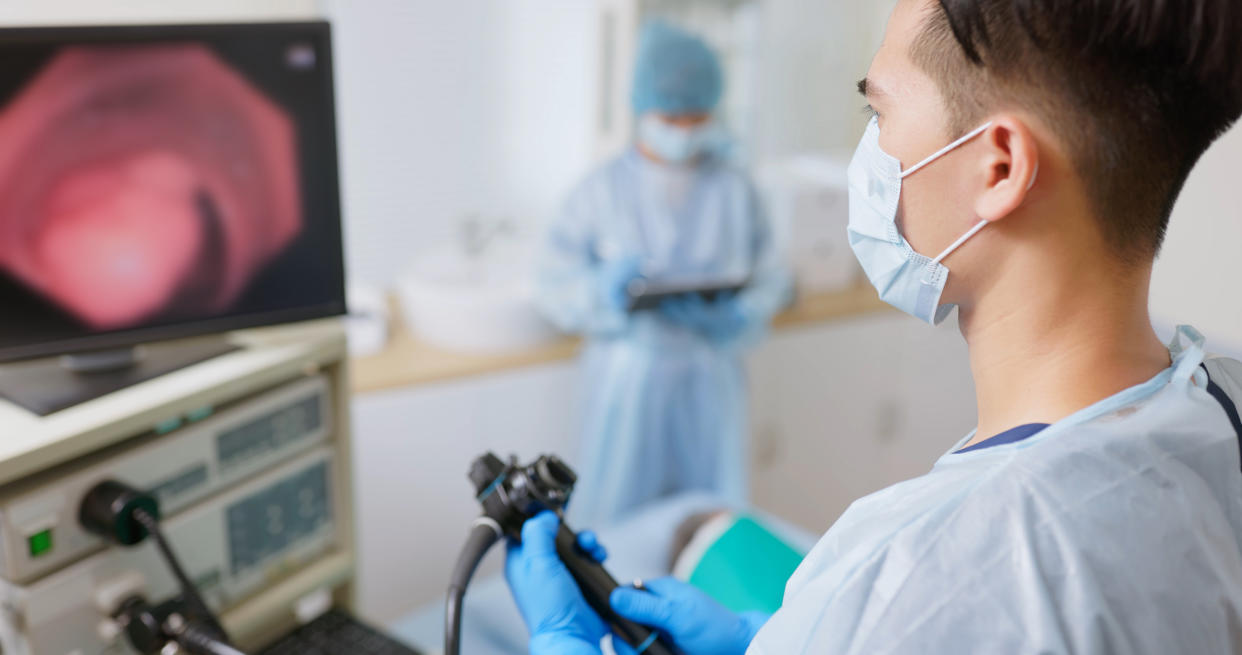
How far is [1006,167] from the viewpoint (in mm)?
641

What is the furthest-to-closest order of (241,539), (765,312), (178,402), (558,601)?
(765,312) < (241,539) < (178,402) < (558,601)

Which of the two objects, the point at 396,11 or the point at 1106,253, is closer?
the point at 1106,253

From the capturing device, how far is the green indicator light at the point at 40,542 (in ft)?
2.82

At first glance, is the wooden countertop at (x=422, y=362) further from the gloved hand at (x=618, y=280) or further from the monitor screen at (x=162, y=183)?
the monitor screen at (x=162, y=183)

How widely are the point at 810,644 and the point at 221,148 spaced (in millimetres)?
762

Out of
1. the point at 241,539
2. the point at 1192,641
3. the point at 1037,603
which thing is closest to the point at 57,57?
the point at 241,539

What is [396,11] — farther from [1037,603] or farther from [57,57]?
[1037,603]

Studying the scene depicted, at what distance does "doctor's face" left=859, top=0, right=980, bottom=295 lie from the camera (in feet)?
2.18

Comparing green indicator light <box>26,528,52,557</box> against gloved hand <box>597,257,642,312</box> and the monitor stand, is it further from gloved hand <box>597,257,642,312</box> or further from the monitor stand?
gloved hand <box>597,257,642,312</box>

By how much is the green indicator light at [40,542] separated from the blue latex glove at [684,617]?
1.72 feet

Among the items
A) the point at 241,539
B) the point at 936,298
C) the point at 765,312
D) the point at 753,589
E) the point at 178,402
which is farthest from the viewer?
the point at 765,312

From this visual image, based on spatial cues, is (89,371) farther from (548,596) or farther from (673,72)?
(673,72)

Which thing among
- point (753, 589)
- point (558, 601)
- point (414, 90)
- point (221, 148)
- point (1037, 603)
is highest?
point (414, 90)

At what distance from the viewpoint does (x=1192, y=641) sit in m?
0.60
